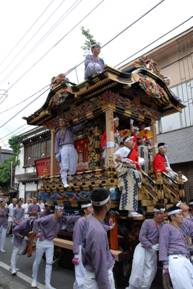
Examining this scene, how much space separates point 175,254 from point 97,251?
185 cm

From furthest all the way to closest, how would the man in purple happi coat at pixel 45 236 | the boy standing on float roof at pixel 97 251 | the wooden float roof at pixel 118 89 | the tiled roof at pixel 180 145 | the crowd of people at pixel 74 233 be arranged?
the tiled roof at pixel 180 145, the wooden float roof at pixel 118 89, the man in purple happi coat at pixel 45 236, the crowd of people at pixel 74 233, the boy standing on float roof at pixel 97 251

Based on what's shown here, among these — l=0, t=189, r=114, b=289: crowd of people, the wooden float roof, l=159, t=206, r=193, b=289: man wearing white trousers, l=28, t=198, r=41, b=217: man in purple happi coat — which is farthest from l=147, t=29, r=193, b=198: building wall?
l=159, t=206, r=193, b=289: man wearing white trousers

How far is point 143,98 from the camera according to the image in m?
7.59

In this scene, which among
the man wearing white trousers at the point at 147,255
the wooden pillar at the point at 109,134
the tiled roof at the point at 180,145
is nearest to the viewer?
the man wearing white trousers at the point at 147,255

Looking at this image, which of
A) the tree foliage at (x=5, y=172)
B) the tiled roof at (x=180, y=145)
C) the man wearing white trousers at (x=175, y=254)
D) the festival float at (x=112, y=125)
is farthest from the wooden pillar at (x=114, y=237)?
the tree foliage at (x=5, y=172)

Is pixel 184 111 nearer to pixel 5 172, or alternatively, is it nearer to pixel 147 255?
pixel 147 255

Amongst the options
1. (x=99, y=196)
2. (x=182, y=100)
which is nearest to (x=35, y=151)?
(x=182, y=100)

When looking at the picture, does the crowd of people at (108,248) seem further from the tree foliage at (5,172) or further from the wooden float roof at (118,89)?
the tree foliage at (5,172)

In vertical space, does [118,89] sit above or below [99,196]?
above

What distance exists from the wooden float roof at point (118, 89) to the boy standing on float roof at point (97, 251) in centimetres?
366

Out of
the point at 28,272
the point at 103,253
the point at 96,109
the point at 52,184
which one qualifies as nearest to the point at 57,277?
the point at 28,272

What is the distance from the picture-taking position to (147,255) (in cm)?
502

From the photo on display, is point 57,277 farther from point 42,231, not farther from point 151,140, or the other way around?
point 151,140

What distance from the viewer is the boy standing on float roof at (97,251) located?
273 centimetres
